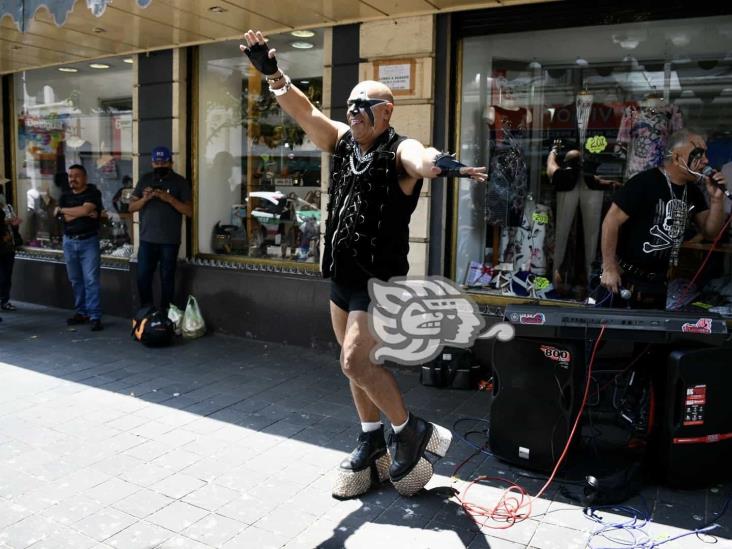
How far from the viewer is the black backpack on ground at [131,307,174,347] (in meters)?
6.75

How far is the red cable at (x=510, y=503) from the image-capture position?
329 cm

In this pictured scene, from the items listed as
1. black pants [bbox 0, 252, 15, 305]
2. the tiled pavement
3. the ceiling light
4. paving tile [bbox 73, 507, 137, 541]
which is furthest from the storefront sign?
black pants [bbox 0, 252, 15, 305]

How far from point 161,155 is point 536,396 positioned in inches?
206

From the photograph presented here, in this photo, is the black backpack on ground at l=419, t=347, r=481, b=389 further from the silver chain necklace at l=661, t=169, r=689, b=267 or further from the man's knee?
the man's knee

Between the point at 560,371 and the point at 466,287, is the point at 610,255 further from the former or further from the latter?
the point at 466,287

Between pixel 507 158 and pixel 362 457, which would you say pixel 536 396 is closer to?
pixel 362 457

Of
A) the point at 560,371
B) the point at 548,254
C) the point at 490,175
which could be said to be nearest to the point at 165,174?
the point at 490,175

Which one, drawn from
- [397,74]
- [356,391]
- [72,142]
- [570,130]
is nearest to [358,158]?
[356,391]

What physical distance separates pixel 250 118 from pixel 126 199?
2273 millimetres

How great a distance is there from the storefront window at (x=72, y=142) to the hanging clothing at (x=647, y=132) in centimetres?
605

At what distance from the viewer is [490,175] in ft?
20.9

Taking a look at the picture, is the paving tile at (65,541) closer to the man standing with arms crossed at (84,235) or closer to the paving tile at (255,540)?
the paving tile at (255,540)

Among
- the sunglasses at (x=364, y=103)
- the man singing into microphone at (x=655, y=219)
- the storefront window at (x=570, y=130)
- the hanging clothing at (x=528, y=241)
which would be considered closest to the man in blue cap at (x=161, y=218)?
the storefront window at (x=570, y=130)

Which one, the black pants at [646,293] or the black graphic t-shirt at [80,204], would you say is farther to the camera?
the black graphic t-shirt at [80,204]
